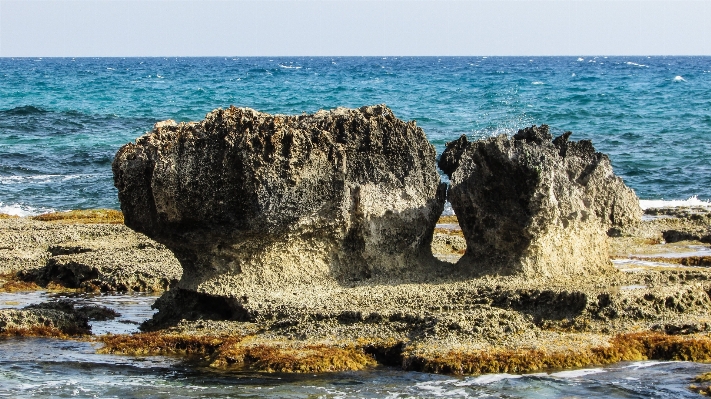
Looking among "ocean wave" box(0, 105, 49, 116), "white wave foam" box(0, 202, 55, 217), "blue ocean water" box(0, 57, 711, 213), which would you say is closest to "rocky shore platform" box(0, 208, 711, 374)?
"white wave foam" box(0, 202, 55, 217)

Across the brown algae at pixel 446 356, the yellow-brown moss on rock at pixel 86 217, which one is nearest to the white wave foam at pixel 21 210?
the yellow-brown moss on rock at pixel 86 217

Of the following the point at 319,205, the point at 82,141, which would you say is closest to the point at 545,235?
the point at 319,205

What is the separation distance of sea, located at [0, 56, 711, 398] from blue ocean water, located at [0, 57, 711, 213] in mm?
85

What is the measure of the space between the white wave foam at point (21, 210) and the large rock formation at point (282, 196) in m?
11.7

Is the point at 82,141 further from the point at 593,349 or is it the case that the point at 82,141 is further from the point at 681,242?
the point at 593,349

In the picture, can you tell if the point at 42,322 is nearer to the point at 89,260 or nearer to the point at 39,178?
the point at 89,260

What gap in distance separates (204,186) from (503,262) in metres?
2.93

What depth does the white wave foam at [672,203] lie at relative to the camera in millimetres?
19891

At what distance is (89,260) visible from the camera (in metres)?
12.2

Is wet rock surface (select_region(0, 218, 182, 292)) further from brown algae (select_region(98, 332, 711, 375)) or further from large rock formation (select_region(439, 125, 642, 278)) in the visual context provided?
large rock formation (select_region(439, 125, 642, 278))

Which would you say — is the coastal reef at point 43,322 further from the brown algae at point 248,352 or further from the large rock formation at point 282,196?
the large rock formation at point 282,196

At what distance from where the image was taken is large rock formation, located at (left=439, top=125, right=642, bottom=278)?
Answer: 9273 millimetres

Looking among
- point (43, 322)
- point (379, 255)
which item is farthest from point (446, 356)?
point (43, 322)

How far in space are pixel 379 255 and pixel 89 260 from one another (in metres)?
4.38
